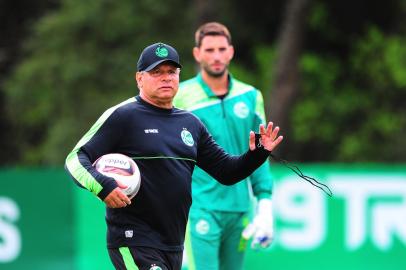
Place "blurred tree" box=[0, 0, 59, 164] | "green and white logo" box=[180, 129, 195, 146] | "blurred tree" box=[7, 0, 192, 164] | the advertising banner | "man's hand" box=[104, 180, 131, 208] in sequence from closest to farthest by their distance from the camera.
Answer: "man's hand" box=[104, 180, 131, 208] < "green and white logo" box=[180, 129, 195, 146] < the advertising banner < "blurred tree" box=[7, 0, 192, 164] < "blurred tree" box=[0, 0, 59, 164]

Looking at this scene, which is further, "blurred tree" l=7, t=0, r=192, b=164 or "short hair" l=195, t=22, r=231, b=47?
"blurred tree" l=7, t=0, r=192, b=164

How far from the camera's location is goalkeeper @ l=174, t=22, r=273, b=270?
306 inches

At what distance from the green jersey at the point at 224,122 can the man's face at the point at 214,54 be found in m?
0.13

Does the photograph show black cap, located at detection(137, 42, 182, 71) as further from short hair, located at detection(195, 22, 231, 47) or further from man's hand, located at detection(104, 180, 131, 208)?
short hair, located at detection(195, 22, 231, 47)

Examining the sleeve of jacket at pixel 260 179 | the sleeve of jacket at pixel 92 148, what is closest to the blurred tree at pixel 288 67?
the sleeve of jacket at pixel 260 179

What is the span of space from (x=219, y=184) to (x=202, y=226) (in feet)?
1.16

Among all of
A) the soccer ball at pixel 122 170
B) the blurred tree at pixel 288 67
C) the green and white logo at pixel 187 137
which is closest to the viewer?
the soccer ball at pixel 122 170

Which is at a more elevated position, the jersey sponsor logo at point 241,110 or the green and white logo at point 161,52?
the green and white logo at point 161,52

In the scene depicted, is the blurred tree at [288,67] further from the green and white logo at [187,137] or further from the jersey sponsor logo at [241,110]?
the green and white logo at [187,137]

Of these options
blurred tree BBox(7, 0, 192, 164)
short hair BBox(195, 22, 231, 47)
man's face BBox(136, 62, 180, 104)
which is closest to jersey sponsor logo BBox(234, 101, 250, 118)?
short hair BBox(195, 22, 231, 47)

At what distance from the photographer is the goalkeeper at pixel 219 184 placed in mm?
7777

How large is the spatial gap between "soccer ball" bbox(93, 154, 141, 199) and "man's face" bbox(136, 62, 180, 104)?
481 mm

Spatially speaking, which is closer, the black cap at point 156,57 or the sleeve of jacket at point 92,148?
the sleeve of jacket at point 92,148

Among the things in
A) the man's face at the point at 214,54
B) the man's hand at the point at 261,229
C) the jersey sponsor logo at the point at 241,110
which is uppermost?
the man's face at the point at 214,54
